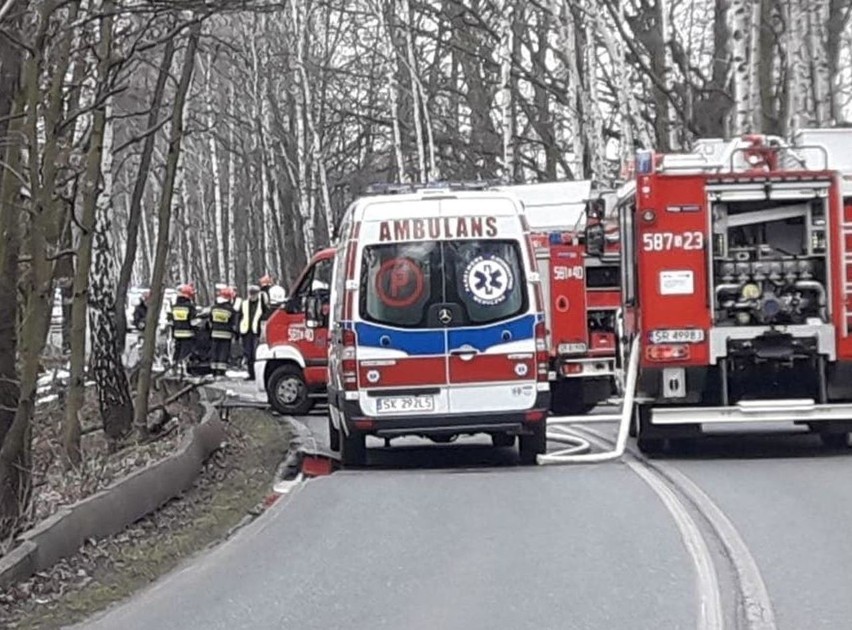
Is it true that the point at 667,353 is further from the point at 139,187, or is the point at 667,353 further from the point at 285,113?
the point at 285,113

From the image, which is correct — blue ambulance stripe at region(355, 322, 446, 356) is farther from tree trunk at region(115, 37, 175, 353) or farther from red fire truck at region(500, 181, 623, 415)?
red fire truck at region(500, 181, 623, 415)

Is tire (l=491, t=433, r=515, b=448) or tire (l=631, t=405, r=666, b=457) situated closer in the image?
tire (l=631, t=405, r=666, b=457)

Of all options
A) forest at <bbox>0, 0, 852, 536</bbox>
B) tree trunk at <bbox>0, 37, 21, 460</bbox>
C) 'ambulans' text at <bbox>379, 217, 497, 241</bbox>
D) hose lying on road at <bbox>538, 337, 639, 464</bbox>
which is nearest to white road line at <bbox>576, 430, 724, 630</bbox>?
hose lying on road at <bbox>538, 337, 639, 464</bbox>

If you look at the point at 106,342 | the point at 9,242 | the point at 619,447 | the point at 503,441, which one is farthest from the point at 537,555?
the point at 106,342

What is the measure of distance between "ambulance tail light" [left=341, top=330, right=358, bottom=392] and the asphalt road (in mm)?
865

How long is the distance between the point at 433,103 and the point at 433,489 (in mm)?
34107

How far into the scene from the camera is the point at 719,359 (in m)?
16.7

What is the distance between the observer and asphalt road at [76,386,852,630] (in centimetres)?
916

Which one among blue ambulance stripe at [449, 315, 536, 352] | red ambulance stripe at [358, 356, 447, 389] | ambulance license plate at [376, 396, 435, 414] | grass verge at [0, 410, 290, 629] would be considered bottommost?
grass verge at [0, 410, 290, 629]

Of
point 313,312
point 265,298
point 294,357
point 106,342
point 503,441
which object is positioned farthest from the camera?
point 265,298

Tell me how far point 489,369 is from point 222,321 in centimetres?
1524

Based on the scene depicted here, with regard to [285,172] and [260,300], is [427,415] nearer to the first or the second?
[260,300]

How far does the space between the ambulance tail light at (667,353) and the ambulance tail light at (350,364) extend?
2826 millimetres

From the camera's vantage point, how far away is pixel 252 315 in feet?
99.9
